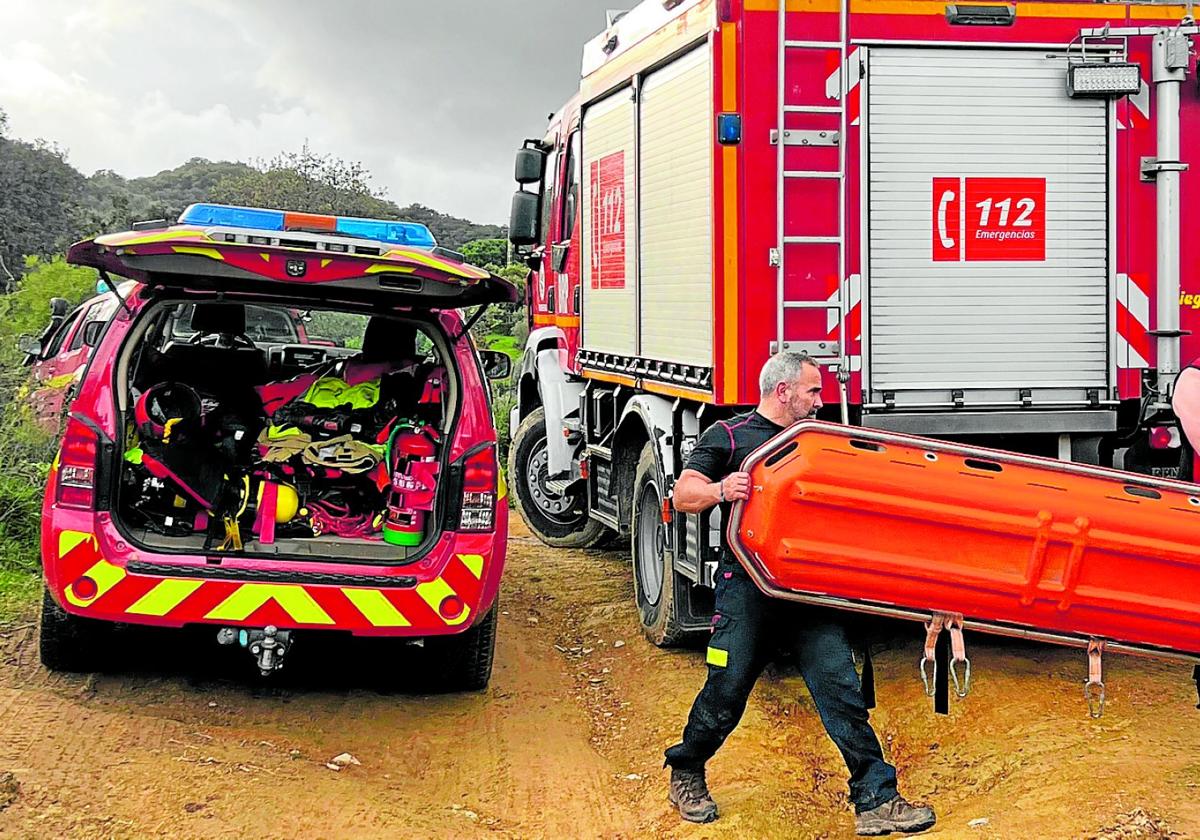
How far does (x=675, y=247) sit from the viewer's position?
6961 mm

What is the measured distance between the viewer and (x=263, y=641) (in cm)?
564

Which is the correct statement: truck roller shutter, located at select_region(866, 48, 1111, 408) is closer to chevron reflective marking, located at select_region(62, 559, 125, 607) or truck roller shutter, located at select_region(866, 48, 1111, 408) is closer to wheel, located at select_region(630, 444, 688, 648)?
wheel, located at select_region(630, 444, 688, 648)

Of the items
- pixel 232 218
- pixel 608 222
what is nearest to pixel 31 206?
pixel 608 222

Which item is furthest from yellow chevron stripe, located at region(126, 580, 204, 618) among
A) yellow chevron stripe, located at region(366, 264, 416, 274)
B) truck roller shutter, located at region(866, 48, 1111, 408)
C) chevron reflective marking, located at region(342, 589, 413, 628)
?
truck roller shutter, located at region(866, 48, 1111, 408)

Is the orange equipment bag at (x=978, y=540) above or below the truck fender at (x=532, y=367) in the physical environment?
below

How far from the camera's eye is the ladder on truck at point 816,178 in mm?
6160

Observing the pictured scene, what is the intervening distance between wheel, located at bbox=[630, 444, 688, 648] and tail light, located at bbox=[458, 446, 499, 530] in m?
1.47

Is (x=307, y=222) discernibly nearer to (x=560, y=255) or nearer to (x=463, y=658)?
(x=463, y=658)

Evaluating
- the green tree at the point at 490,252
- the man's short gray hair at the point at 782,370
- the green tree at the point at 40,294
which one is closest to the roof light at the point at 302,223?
the man's short gray hair at the point at 782,370

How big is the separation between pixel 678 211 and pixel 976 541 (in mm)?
2934

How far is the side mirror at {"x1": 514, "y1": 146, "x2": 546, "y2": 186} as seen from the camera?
34.0ft

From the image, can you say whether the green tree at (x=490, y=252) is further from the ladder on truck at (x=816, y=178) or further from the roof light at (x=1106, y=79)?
the roof light at (x=1106, y=79)

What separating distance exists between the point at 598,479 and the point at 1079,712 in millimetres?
3880

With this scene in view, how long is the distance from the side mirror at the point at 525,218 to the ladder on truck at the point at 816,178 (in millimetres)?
4616
